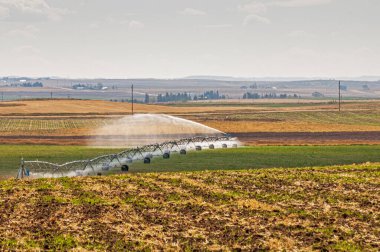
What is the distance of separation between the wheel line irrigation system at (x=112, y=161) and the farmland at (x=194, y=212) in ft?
53.3

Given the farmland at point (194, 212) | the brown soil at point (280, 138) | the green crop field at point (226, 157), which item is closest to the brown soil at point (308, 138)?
the brown soil at point (280, 138)

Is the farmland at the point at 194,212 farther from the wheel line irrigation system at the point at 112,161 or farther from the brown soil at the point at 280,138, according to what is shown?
the brown soil at the point at 280,138

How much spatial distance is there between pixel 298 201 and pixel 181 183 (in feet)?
32.7

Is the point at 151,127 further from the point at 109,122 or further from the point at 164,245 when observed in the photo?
the point at 164,245

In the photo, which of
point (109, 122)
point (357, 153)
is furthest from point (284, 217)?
point (109, 122)

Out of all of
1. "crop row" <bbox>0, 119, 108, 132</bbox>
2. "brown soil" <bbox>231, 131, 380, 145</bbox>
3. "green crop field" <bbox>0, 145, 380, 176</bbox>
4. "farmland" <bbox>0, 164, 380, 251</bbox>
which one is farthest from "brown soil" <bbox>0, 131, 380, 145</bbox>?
"farmland" <bbox>0, 164, 380, 251</bbox>

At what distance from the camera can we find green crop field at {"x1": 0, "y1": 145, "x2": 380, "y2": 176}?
7138 centimetres

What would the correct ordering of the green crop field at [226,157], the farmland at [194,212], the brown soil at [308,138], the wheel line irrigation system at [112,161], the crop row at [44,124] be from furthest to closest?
the crop row at [44,124]
the brown soil at [308,138]
the green crop field at [226,157]
the wheel line irrigation system at [112,161]
the farmland at [194,212]

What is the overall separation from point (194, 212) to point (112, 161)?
38.7 meters

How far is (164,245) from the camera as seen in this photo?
29.9 metres

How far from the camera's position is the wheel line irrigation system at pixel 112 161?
2584 inches

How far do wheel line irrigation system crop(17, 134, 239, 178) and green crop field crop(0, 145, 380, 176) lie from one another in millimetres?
1612

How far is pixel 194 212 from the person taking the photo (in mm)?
37094

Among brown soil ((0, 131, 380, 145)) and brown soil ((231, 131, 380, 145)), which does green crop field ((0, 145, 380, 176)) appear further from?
brown soil ((231, 131, 380, 145))
